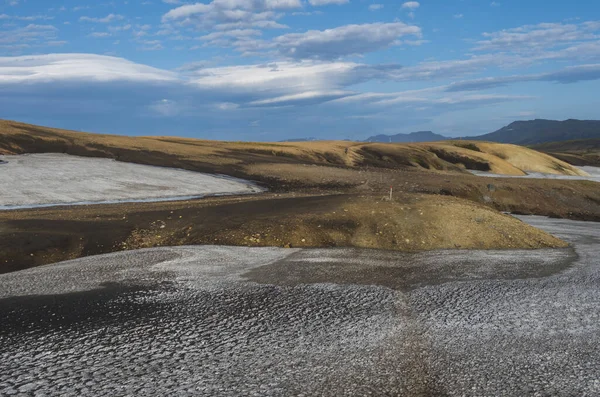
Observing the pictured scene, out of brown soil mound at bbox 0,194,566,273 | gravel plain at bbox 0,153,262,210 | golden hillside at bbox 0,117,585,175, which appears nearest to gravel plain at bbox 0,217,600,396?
brown soil mound at bbox 0,194,566,273

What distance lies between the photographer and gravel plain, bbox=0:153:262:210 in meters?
42.0

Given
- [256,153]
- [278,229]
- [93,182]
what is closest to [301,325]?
[278,229]

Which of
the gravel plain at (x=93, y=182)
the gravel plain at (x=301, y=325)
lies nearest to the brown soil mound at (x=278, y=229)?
the gravel plain at (x=301, y=325)

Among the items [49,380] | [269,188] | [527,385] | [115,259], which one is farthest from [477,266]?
[269,188]

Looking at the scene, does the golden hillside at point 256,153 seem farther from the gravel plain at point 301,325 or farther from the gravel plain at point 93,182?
the gravel plain at point 301,325

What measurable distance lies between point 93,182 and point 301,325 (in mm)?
37502

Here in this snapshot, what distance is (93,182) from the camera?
48031mm

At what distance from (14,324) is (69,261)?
8.07 m

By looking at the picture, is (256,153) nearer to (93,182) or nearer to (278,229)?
(93,182)

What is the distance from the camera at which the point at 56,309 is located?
57.3 ft

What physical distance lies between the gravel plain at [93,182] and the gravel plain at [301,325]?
20127 millimetres

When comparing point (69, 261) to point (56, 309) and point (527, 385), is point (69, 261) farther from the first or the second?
point (527, 385)

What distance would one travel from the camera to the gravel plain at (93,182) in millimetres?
42031

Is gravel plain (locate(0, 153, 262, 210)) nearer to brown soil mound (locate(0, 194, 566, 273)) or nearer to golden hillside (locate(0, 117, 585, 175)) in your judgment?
golden hillside (locate(0, 117, 585, 175))
